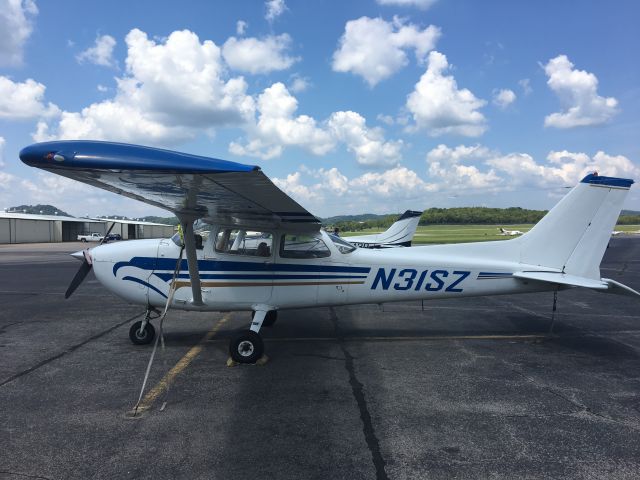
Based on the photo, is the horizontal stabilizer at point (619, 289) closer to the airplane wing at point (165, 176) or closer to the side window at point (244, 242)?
the airplane wing at point (165, 176)

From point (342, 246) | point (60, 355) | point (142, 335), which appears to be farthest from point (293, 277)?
point (60, 355)

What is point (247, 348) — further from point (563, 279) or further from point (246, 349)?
point (563, 279)

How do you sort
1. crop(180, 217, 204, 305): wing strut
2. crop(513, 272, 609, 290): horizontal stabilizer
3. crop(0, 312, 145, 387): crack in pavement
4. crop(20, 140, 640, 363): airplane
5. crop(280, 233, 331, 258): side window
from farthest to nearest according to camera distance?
1. crop(280, 233, 331, 258): side window
2. crop(20, 140, 640, 363): airplane
3. crop(513, 272, 609, 290): horizontal stabilizer
4. crop(180, 217, 204, 305): wing strut
5. crop(0, 312, 145, 387): crack in pavement

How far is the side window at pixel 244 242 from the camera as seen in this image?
6.08m

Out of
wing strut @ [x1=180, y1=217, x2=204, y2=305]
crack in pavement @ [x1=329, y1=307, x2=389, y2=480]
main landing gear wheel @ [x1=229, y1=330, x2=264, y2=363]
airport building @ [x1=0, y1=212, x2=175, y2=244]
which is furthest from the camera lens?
airport building @ [x1=0, y1=212, x2=175, y2=244]

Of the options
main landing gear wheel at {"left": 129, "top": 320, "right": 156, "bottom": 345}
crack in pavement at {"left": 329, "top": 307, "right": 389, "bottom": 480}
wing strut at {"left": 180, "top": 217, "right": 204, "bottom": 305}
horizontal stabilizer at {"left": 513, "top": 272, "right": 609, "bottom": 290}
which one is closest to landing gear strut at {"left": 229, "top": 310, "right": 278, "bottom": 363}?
wing strut at {"left": 180, "top": 217, "right": 204, "bottom": 305}

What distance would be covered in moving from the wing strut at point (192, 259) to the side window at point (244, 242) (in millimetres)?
593

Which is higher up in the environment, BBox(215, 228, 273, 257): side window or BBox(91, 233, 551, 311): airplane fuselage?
BBox(215, 228, 273, 257): side window

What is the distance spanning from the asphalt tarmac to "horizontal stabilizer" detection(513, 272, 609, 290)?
983mm

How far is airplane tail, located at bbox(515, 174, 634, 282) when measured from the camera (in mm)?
6121

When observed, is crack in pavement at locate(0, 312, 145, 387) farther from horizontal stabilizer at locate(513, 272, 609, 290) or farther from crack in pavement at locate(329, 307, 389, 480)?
horizontal stabilizer at locate(513, 272, 609, 290)

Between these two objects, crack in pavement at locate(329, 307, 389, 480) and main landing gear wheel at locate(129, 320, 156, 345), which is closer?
crack in pavement at locate(329, 307, 389, 480)

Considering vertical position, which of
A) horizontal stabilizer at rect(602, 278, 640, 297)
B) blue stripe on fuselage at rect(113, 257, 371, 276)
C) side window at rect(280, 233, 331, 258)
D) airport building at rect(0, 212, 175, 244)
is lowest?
airport building at rect(0, 212, 175, 244)

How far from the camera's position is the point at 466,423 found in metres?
3.72
